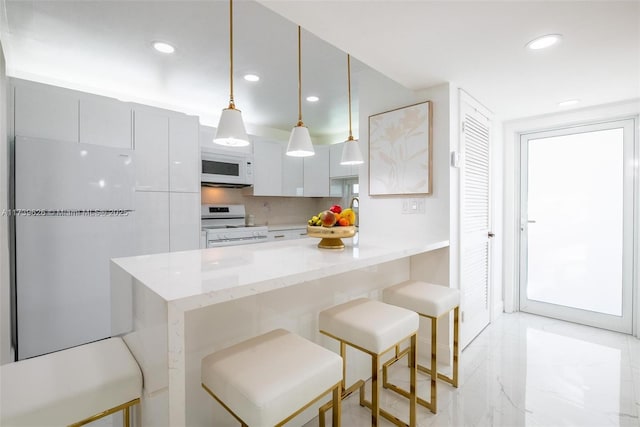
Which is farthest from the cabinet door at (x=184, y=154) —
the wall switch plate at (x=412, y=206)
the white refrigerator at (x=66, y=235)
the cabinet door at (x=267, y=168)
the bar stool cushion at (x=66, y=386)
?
the bar stool cushion at (x=66, y=386)

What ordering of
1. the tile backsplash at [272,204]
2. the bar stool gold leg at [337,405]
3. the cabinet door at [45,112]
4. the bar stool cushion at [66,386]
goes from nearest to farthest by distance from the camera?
the bar stool cushion at [66,386] < the bar stool gold leg at [337,405] < the cabinet door at [45,112] < the tile backsplash at [272,204]

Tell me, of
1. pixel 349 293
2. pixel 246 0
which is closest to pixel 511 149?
pixel 349 293

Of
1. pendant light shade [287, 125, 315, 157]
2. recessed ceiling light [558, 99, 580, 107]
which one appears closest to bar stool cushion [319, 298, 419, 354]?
pendant light shade [287, 125, 315, 157]

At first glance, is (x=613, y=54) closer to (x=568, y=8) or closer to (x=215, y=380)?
(x=568, y=8)

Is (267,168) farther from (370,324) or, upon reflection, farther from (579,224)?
(579,224)

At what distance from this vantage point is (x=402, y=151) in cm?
243

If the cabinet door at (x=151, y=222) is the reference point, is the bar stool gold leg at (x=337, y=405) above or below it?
below

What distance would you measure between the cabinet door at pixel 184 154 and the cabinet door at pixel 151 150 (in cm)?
5

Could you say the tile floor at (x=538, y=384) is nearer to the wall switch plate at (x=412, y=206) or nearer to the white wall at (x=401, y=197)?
the white wall at (x=401, y=197)

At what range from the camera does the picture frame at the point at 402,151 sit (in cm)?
231

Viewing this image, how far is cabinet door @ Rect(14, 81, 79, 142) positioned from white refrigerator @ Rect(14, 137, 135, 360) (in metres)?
0.22

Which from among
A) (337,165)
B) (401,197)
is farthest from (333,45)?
(337,165)

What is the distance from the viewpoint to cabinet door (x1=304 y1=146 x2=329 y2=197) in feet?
15.9

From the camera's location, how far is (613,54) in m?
1.85
